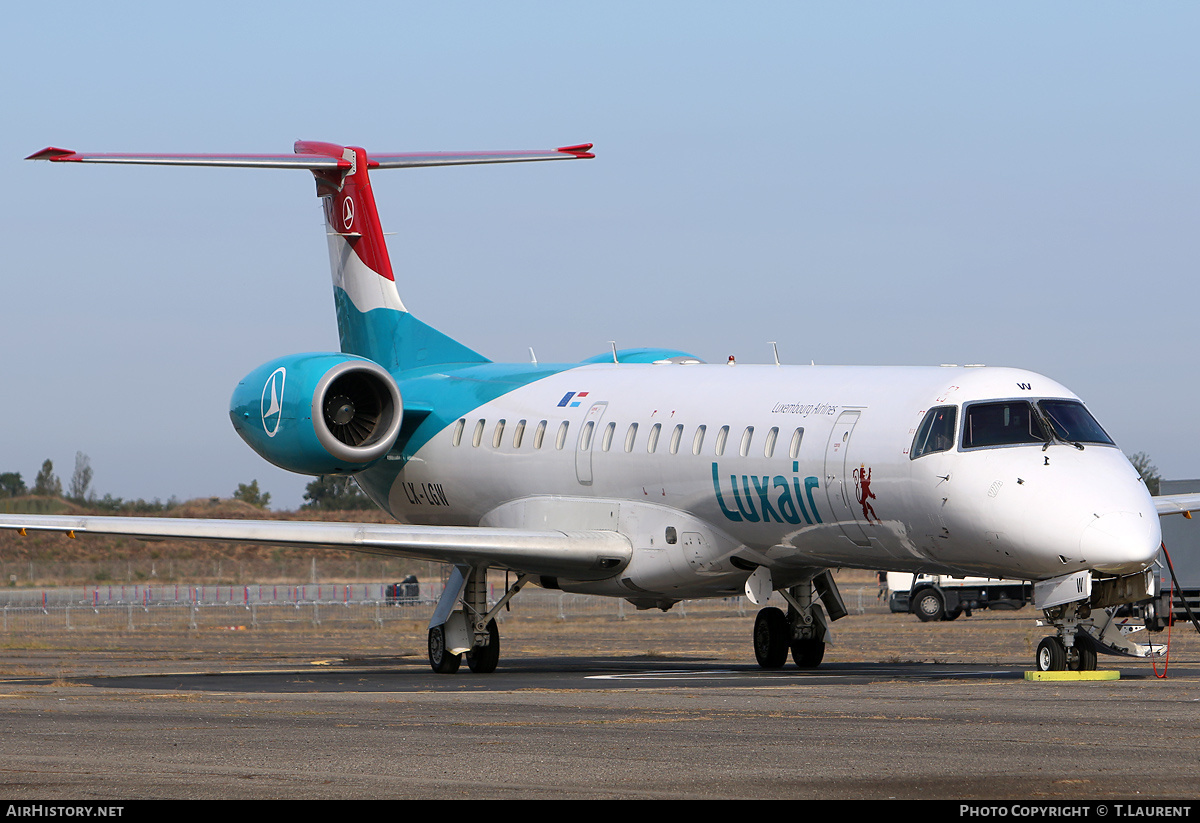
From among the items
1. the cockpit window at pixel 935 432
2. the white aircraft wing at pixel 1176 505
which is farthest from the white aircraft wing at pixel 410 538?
the white aircraft wing at pixel 1176 505

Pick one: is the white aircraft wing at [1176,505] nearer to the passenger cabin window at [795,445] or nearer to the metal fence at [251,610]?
the passenger cabin window at [795,445]

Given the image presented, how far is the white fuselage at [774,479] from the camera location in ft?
58.4

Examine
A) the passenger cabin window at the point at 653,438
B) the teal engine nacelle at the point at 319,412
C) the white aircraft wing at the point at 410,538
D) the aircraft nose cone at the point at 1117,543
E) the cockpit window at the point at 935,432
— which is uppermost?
the teal engine nacelle at the point at 319,412

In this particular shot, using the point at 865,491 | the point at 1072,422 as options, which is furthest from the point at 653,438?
the point at 1072,422

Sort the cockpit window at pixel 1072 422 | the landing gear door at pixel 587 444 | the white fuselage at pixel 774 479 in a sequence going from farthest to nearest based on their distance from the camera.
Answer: the landing gear door at pixel 587 444 < the cockpit window at pixel 1072 422 < the white fuselage at pixel 774 479

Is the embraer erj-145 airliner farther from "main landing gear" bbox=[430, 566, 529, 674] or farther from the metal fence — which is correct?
the metal fence

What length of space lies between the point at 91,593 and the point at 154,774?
54812 mm

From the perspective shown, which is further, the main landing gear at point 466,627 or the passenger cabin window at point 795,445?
the main landing gear at point 466,627

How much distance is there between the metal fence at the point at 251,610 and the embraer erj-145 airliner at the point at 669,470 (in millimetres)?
14526

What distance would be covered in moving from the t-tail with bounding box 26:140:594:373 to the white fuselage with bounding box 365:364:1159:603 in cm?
257

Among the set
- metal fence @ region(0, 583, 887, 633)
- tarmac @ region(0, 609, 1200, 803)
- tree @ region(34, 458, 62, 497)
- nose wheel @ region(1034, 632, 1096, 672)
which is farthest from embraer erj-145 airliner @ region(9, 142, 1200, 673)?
tree @ region(34, 458, 62, 497)

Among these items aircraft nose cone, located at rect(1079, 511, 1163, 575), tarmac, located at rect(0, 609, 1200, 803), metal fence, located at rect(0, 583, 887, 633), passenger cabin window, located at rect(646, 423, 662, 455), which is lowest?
tarmac, located at rect(0, 609, 1200, 803)

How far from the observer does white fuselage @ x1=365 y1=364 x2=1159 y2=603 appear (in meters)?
17.8
